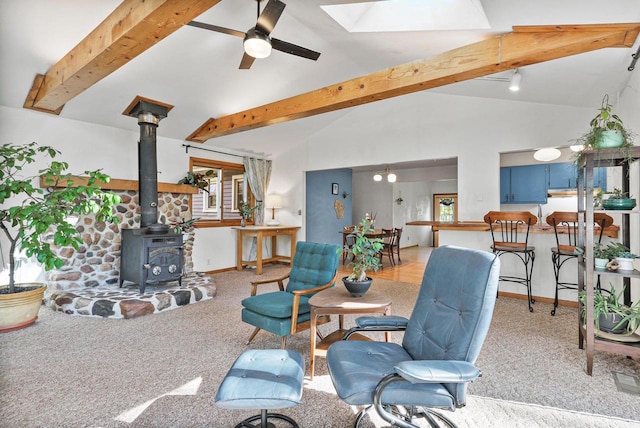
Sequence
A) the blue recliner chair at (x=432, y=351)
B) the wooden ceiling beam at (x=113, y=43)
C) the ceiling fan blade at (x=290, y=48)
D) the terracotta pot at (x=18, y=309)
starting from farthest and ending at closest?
the terracotta pot at (x=18, y=309)
the ceiling fan blade at (x=290, y=48)
the wooden ceiling beam at (x=113, y=43)
the blue recliner chair at (x=432, y=351)

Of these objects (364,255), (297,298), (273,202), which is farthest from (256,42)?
(273,202)

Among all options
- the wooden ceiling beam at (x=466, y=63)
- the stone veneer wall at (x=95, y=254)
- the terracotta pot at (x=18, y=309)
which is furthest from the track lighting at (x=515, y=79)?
the terracotta pot at (x=18, y=309)

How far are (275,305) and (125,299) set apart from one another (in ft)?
7.10

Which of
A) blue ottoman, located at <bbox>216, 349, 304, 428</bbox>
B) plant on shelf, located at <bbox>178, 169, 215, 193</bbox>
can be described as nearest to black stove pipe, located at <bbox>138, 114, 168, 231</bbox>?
plant on shelf, located at <bbox>178, 169, 215, 193</bbox>

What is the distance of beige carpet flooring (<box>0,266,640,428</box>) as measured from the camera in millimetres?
1811

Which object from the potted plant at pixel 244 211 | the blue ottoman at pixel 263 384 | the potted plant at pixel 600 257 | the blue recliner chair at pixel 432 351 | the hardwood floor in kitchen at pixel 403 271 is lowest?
the hardwood floor in kitchen at pixel 403 271

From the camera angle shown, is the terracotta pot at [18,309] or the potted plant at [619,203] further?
the terracotta pot at [18,309]

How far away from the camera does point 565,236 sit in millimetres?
4059

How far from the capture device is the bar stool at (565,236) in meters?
3.21

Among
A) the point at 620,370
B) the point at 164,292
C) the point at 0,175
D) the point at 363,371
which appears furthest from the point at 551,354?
the point at 0,175

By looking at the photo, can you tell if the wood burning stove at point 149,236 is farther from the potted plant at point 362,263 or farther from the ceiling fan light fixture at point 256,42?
the potted plant at point 362,263

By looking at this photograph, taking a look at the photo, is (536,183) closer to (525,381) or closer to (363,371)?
(525,381)

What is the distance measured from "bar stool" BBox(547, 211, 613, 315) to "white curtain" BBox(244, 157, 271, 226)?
5.05 meters

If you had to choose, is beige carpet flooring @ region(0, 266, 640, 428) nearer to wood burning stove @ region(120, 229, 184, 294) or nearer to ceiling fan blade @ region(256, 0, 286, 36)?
wood burning stove @ region(120, 229, 184, 294)
